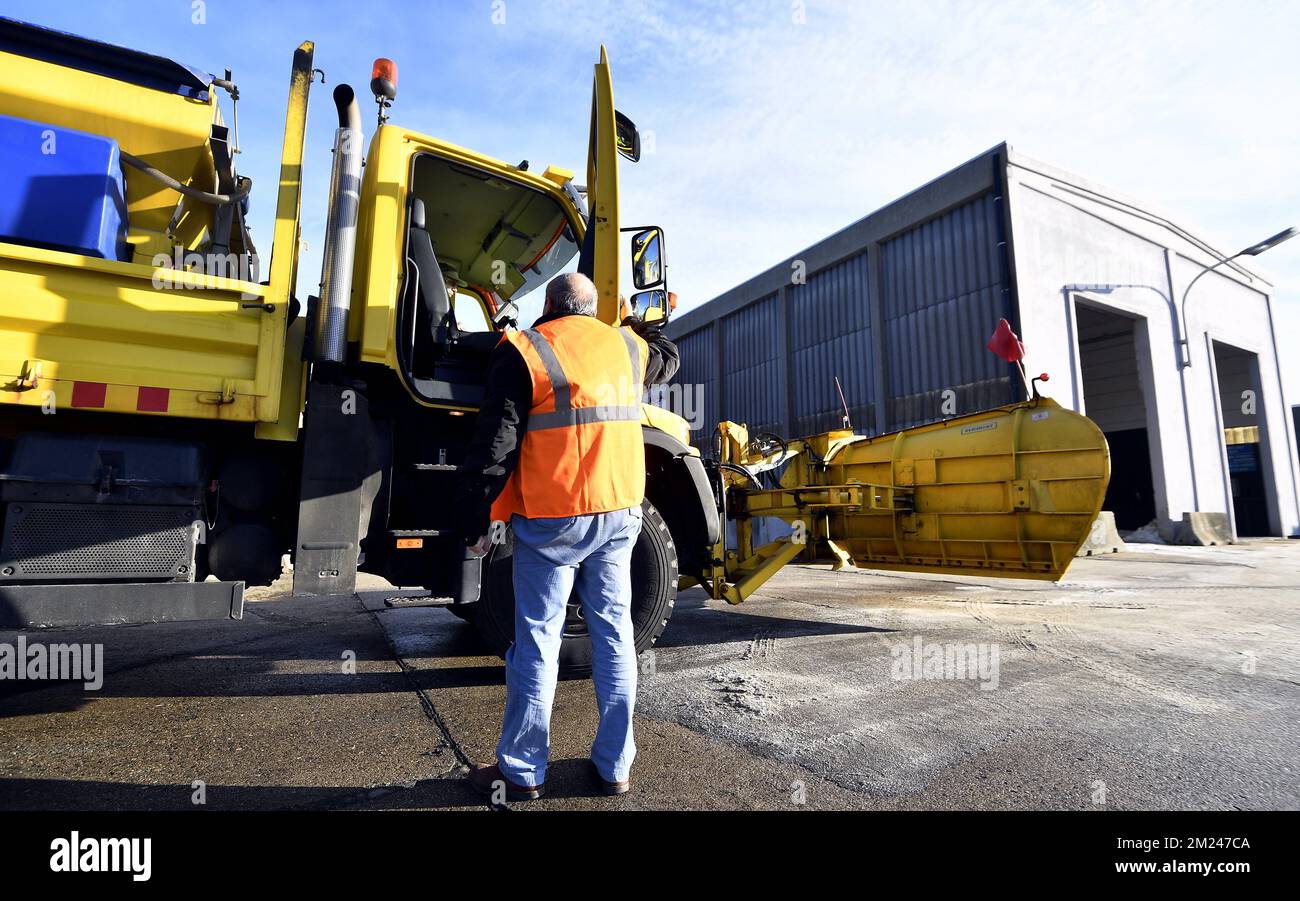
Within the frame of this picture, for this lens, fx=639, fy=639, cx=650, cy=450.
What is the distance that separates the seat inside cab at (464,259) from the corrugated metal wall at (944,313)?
11.0 m

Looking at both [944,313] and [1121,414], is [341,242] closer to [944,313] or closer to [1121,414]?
[944,313]

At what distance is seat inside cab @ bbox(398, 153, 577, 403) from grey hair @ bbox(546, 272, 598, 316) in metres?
1.13

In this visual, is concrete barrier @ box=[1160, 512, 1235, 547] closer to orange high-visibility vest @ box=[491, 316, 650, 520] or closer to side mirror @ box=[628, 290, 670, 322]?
side mirror @ box=[628, 290, 670, 322]

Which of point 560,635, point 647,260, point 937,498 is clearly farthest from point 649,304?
point 937,498

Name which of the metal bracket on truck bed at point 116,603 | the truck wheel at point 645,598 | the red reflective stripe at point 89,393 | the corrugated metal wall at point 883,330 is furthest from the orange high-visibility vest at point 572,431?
the corrugated metal wall at point 883,330

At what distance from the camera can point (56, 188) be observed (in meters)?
2.72

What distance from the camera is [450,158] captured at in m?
3.47

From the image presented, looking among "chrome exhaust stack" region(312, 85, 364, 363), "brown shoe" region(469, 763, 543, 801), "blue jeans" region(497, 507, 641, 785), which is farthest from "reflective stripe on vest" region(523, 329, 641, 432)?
"chrome exhaust stack" region(312, 85, 364, 363)

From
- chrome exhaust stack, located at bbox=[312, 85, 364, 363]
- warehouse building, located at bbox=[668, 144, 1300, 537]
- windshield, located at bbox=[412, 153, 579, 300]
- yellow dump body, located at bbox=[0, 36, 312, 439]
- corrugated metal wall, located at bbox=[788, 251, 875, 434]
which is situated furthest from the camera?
corrugated metal wall, located at bbox=[788, 251, 875, 434]

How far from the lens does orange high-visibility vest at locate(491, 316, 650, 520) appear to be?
2129 mm

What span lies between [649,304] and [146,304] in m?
2.25

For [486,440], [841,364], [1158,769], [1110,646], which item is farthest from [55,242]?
[841,364]

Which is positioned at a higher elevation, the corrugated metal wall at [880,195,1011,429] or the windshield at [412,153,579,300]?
the corrugated metal wall at [880,195,1011,429]

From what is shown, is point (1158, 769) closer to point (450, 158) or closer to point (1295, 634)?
point (1295, 634)
